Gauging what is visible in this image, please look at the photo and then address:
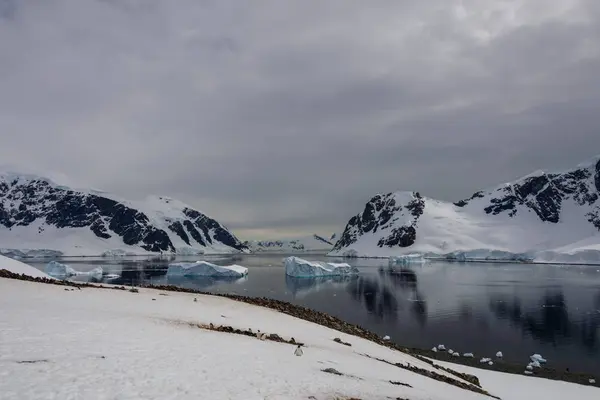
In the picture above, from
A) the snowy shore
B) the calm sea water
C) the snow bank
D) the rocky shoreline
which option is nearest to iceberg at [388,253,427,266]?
the calm sea water

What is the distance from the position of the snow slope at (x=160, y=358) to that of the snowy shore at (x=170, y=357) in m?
0.03

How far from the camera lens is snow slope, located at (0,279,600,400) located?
931 cm

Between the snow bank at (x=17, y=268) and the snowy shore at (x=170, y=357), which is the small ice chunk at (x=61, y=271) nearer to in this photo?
the snow bank at (x=17, y=268)

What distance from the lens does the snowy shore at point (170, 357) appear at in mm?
Answer: 9398

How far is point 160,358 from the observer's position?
1173 cm

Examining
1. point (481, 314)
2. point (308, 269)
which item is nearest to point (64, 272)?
point (308, 269)

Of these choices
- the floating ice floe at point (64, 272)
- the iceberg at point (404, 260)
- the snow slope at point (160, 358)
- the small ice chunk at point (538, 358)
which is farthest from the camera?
the iceberg at point (404, 260)

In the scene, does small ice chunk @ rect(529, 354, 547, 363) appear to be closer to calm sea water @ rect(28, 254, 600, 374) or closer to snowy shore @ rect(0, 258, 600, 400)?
calm sea water @ rect(28, 254, 600, 374)

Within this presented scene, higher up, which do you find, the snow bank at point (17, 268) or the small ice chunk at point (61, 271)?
the snow bank at point (17, 268)

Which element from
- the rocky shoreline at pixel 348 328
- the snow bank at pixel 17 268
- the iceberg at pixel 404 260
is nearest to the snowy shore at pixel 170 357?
the rocky shoreline at pixel 348 328

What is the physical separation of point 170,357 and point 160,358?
306 mm

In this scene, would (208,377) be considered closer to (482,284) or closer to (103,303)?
(103,303)

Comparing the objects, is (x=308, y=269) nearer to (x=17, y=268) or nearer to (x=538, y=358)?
(x=538, y=358)

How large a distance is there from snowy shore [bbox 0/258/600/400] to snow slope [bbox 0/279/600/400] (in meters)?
0.03
